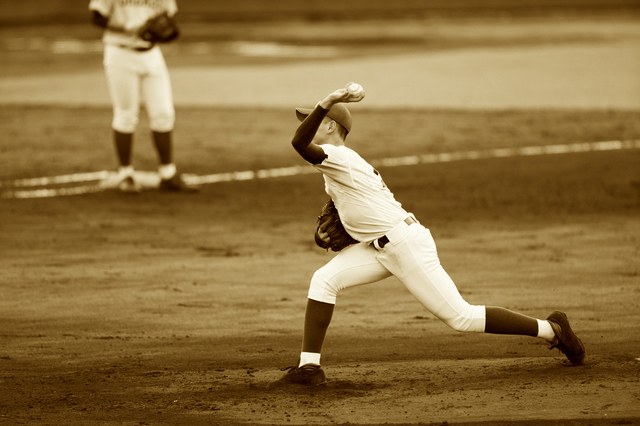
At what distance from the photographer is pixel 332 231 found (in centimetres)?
452

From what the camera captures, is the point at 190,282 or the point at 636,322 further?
the point at 190,282

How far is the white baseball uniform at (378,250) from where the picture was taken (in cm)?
434

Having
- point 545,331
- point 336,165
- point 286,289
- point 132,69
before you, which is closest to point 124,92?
point 132,69

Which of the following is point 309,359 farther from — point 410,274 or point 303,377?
point 410,274

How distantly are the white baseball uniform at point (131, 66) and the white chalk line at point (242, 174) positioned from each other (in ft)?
2.53

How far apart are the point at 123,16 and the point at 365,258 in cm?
541

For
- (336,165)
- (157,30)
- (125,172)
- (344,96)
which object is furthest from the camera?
(125,172)

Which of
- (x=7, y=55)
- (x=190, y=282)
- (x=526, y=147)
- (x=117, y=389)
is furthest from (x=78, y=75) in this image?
(x=117, y=389)

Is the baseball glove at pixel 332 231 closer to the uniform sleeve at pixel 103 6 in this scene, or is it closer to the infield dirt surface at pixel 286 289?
the infield dirt surface at pixel 286 289

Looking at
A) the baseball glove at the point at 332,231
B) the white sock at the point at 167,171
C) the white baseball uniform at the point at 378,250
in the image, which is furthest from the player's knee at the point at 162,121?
the white baseball uniform at the point at 378,250

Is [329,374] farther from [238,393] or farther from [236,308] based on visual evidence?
[236,308]

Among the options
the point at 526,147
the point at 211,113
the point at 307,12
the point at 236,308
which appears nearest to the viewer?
the point at 236,308

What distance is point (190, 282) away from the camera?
6.46 metres

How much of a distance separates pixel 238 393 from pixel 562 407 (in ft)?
4.89
